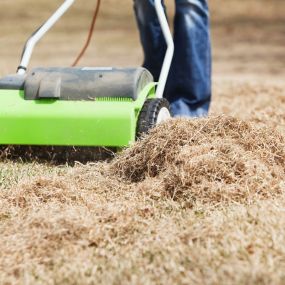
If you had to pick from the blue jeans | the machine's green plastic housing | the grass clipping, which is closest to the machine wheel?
the machine's green plastic housing

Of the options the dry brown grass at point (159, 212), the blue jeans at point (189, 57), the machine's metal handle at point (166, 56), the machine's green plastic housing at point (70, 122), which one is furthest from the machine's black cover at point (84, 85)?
the blue jeans at point (189, 57)

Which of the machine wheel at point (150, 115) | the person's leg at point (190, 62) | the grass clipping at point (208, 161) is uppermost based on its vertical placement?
the grass clipping at point (208, 161)

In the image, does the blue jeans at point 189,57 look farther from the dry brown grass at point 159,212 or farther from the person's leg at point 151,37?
the dry brown grass at point 159,212

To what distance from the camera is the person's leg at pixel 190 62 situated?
4.21m

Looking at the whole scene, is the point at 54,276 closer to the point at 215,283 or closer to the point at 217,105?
the point at 215,283

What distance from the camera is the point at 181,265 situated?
196 cm

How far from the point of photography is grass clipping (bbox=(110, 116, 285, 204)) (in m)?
2.50

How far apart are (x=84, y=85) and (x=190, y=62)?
1.24m

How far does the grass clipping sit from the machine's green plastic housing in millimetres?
120

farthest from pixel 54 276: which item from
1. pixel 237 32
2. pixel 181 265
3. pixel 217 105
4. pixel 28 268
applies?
pixel 237 32

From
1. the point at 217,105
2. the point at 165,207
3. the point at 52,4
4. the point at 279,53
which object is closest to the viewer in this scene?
the point at 165,207

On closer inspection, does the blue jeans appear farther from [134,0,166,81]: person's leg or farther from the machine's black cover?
the machine's black cover

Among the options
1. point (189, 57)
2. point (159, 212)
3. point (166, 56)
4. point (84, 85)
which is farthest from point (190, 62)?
point (159, 212)

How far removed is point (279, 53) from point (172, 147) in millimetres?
5964
